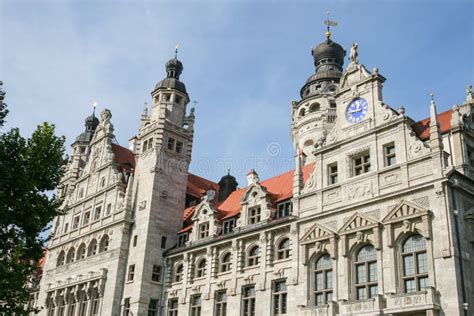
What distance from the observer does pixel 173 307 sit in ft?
154

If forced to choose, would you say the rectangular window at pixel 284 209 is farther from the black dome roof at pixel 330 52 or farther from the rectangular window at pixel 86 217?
the black dome roof at pixel 330 52

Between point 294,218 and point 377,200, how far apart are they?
22.0 ft

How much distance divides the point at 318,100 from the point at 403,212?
118 feet

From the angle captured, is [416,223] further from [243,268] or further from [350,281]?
[243,268]

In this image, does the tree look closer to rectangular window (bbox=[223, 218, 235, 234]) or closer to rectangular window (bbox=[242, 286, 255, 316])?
rectangular window (bbox=[242, 286, 255, 316])

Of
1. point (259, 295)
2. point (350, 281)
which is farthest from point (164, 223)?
point (350, 281)

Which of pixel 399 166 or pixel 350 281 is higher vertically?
pixel 399 166

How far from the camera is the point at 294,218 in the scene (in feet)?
128

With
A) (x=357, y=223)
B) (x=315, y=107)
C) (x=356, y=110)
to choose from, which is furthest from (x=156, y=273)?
(x=315, y=107)

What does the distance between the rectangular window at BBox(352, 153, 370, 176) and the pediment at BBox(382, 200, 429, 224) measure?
4013mm

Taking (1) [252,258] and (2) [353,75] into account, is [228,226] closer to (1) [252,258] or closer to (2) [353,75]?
(1) [252,258]

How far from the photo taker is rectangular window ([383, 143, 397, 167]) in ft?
115

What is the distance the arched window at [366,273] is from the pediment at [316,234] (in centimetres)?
245

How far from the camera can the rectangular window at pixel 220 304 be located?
4253 cm
